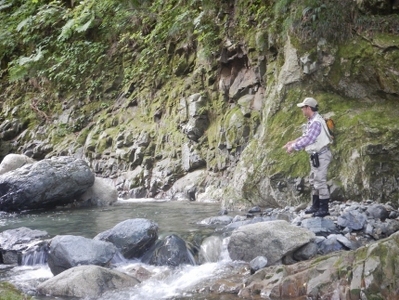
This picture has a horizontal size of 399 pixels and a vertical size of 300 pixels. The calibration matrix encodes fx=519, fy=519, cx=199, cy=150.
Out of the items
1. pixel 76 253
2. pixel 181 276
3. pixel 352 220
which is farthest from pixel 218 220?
pixel 76 253

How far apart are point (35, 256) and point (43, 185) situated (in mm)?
4680

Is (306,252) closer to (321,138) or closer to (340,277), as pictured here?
(340,277)

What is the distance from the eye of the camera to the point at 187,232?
25.5 feet

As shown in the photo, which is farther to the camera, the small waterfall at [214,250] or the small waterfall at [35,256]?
the small waterfall at [35,256]

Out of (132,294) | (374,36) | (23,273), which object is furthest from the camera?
(374,36)

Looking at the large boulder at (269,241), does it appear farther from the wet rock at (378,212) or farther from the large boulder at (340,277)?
the wet rock at (378,212)

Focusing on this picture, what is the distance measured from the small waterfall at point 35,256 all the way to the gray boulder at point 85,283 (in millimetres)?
1315

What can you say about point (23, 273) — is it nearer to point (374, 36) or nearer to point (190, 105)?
point (374, 36)

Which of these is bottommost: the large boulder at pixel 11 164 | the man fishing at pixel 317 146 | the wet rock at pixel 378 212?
Answer: the wet rock at pixel 378 212

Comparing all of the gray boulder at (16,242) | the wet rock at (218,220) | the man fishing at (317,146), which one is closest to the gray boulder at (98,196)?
the gray boulder at (16,242)

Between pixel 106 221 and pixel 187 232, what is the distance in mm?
2369

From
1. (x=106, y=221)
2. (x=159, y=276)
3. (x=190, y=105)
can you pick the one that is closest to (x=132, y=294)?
(x=159, y=276)

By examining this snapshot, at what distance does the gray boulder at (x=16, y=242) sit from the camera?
7.25m

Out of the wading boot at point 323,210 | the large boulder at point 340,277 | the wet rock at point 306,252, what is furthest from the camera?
the wading boot at point 323,210
